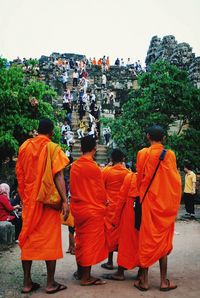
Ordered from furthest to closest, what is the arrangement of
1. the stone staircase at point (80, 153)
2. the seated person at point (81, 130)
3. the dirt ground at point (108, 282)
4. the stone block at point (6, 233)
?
the seated person at point (81, 130) → the stone staircase at point (80, 153) → the stone block at point (6, 233) → the dirt ground at point (108, 282)

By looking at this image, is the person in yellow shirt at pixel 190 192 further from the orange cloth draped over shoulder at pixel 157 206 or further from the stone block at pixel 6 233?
the orange cloth draped over shoulder at pixel 157 206

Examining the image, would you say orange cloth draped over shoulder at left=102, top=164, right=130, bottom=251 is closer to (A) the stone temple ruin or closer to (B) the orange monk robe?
(B) the orange monk robe

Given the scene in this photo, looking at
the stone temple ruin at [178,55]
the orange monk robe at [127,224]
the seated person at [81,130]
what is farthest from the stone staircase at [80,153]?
the orange monk robe at [127,224]

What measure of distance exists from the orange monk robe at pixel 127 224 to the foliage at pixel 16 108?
24.7 feet

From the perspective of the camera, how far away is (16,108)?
40.3 feet

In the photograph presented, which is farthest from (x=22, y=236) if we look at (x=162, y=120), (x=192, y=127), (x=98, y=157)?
(x=98, y=157)

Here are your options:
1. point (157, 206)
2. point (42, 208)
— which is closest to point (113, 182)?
point (157, 206)

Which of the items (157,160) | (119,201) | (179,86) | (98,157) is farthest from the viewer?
(98,157)

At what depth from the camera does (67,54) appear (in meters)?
40.6

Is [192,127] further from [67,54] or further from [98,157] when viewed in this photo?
[67,54]

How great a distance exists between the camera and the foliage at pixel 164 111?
39.1 feet

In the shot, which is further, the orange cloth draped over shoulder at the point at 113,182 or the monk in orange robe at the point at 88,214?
the orange cloth draped over shoulder at the point at 113,182

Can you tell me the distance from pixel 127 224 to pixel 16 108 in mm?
8498

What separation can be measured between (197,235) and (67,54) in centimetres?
3514
